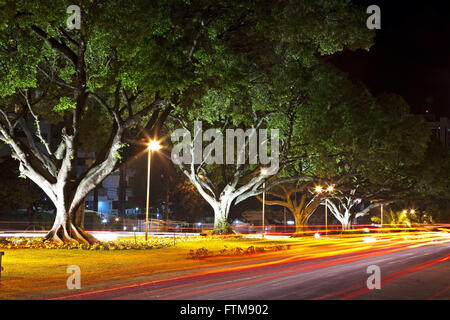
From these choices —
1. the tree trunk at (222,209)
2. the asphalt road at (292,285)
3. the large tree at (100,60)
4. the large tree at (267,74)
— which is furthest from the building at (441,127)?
the asphalt road at (292,285)

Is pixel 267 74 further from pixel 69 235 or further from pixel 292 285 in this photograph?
pixel 292 285

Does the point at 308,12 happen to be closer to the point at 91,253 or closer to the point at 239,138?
the point at 91,253

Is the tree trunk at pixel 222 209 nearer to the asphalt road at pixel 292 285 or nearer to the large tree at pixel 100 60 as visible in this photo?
the large tree at pixel 100 60

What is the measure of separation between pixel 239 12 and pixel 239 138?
16.5m

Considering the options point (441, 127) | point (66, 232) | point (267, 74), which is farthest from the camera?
point (441, 127)

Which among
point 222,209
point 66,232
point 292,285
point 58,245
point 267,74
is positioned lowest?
point 58,245

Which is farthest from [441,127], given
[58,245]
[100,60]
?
[58,245]

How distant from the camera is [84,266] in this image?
15766 millimetres

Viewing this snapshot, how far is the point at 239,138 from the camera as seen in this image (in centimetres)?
3981

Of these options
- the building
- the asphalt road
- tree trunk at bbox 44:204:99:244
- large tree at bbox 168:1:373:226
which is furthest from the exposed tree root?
the building

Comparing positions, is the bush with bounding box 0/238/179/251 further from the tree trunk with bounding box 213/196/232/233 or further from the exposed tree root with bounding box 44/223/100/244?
the tree trunk with bounding box 213/196/232/233

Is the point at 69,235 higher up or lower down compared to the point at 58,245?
A: higher up

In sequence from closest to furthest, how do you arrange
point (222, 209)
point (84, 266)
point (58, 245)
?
1. point (84, 266)
2. point (58, 245)
3. point (222, 209)

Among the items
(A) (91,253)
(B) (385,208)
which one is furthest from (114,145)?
(B) (385,208)
